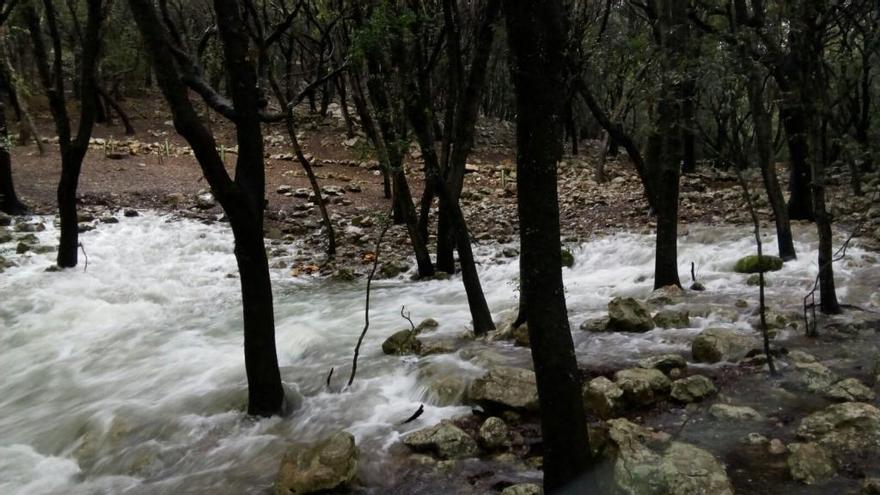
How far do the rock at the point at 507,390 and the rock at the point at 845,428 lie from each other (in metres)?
1.95

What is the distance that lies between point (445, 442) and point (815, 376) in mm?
3316

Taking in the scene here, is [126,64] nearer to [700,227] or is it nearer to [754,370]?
[700,227]

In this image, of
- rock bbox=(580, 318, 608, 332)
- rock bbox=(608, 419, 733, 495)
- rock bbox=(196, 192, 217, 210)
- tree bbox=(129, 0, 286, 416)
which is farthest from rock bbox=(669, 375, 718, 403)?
rock bbox=(196, 192, 217, 210)

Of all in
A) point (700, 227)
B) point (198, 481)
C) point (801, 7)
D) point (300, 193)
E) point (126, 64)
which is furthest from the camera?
point (126, 64)

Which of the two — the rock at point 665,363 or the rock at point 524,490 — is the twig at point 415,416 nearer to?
the rock at point 524,490

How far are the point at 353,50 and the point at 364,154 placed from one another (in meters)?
2.90

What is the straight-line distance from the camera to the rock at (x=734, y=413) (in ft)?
15.1

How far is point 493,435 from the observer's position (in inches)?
177

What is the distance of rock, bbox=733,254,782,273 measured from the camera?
947 cm

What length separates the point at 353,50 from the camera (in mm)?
6102

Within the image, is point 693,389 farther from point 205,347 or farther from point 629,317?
point 205,347

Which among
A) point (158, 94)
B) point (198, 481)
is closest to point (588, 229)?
point (198, 481)

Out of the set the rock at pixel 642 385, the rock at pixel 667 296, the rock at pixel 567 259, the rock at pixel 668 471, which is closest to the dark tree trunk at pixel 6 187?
the rock at pixel 567 259

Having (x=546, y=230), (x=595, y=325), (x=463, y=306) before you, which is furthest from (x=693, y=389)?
Answer: (x=463, y=306)
